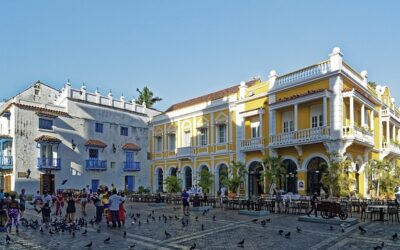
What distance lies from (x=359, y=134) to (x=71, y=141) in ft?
81.7

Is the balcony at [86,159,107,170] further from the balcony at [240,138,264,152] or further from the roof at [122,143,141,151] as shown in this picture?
the balcony at [240,138,264,152]

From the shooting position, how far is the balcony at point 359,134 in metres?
23.6

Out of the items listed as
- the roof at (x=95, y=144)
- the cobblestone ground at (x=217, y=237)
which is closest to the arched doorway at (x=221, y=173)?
the roof at (x=95, y=144)

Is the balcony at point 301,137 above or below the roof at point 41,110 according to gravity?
below

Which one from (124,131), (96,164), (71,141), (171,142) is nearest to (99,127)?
(124,131)

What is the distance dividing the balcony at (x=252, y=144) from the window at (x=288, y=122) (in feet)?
6.59

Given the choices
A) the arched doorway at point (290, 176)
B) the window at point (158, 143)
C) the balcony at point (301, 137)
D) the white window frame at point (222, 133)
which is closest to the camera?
the balcony at point (301, 137)

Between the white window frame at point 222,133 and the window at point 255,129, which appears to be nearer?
the window at point 255,129

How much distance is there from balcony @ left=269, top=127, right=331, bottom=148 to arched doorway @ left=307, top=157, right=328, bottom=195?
1665 mm

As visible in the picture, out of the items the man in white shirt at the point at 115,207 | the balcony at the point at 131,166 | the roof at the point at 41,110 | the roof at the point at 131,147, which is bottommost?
the man in white shirt at the point at 115,207

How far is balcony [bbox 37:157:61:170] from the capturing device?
33.3 metres

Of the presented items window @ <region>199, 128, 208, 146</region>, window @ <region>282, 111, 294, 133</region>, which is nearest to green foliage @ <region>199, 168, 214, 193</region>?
window @ <region>199, 128, 208, 146</region>

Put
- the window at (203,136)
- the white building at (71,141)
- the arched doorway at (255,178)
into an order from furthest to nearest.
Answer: the window at (203,136) < the white building at (71,141) < the arched doorway at (255,178)

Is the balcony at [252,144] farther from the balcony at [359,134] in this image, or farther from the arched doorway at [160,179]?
the arched doorway at [160,179]
